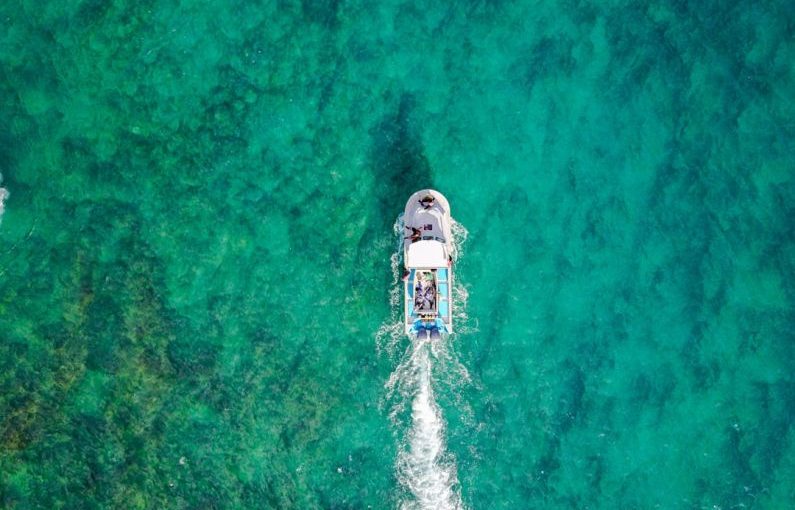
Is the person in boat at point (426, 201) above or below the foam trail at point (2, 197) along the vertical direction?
below

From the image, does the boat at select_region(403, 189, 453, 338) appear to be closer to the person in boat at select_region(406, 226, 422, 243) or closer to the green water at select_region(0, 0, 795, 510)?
the person in boat at select_region(406, 226, 422, 243)

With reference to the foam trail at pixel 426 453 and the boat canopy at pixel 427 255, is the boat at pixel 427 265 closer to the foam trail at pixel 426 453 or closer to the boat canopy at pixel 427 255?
the boat canopy at pixel 427 255

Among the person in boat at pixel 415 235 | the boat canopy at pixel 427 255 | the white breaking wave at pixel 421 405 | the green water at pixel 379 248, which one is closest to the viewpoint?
the boat canopy at pixel 427 255

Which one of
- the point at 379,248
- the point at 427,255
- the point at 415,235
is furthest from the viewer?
the point at 379,248

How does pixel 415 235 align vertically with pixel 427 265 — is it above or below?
above

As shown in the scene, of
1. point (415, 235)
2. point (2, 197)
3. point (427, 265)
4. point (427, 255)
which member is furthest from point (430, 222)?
point (2, 197)

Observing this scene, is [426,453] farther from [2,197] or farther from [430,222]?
[2,197]

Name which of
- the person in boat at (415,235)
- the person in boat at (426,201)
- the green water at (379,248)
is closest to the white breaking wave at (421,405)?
the green water at (379,248)
